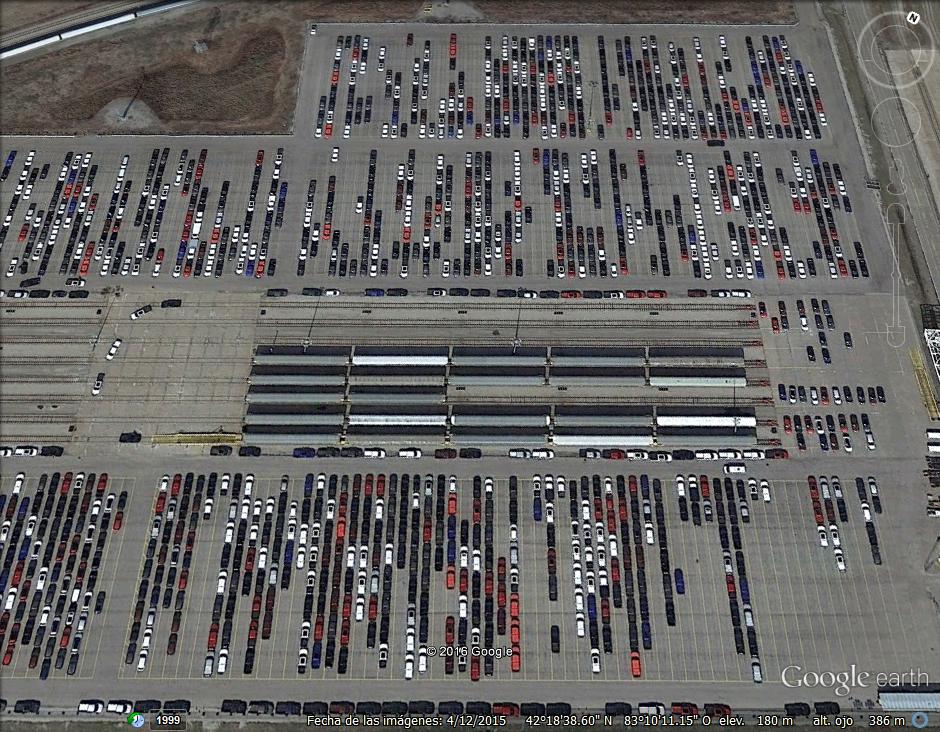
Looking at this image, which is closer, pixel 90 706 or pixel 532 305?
pixel 90 706

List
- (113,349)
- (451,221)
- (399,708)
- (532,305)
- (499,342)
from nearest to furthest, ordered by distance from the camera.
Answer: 1. (399,708)
2. (499,342)
3. (113,349)
4. (532,305)
5. (451,221)

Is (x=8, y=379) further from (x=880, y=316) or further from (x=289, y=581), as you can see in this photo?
(x=880, y=316)

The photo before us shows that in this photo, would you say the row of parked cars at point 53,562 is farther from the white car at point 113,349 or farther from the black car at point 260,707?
the black car at point 260,707

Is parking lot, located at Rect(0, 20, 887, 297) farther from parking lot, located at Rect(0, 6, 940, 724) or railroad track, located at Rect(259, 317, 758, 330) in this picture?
railroad track, located at Rect(259, 317, 758, 330)

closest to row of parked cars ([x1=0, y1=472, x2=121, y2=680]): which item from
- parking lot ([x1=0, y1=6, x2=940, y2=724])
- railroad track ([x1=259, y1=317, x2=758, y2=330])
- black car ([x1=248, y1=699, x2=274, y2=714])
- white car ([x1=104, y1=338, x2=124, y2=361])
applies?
parking lot ([x1=0, y1=6, x2=940, y2=724])

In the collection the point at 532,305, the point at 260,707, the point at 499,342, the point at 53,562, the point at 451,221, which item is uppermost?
the point at 451,221

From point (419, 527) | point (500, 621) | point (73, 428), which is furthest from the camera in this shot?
point (73, 428)

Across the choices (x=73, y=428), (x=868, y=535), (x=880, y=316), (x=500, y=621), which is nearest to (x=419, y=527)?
(x=500, y=621)

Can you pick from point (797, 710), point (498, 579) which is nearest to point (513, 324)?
point (498, 579)

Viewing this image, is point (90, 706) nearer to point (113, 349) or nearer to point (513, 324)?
point (113, 349)
